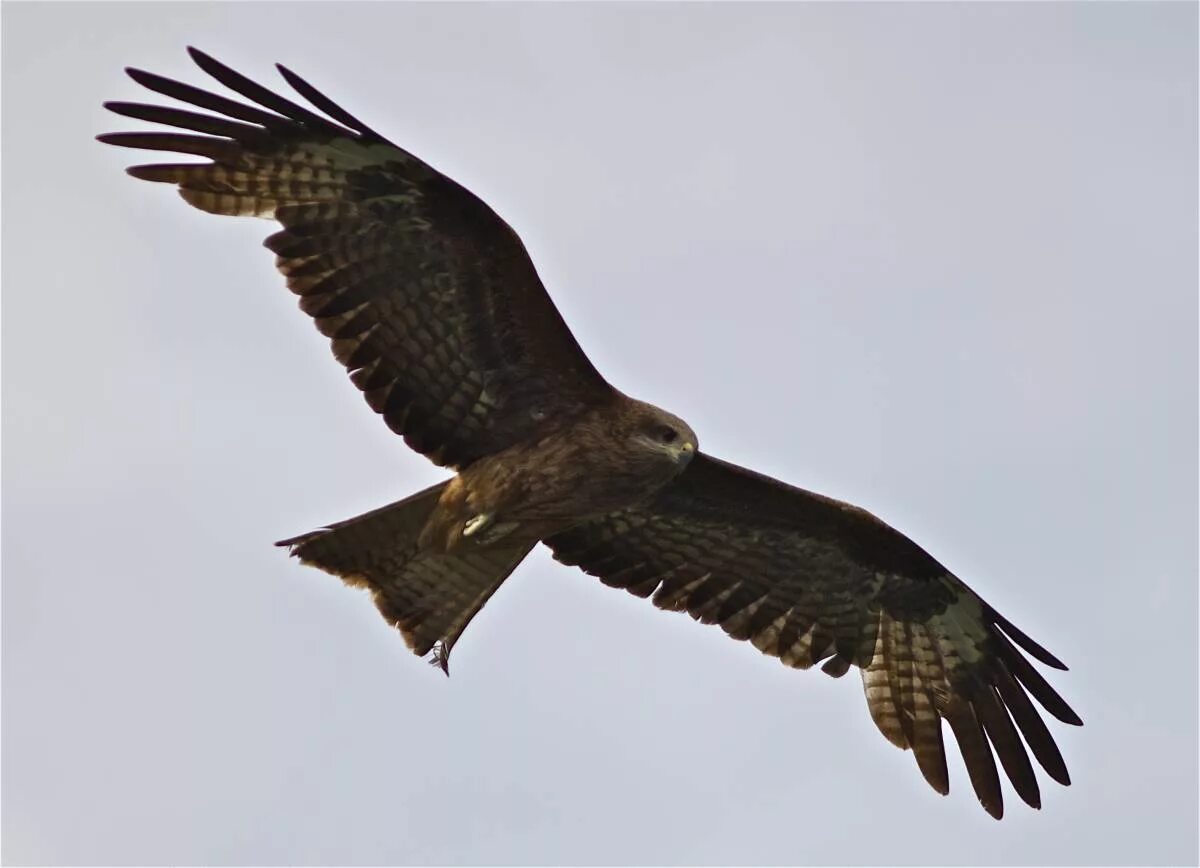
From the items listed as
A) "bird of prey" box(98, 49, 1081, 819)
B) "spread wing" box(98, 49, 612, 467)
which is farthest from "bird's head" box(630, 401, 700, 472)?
"spread wing" box(98, 49, 612, 467)

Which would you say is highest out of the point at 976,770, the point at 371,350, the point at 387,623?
the point at 976,770

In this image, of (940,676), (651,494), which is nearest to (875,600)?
(940,676)

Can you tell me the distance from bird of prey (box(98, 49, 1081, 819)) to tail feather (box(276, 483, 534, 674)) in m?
0.01

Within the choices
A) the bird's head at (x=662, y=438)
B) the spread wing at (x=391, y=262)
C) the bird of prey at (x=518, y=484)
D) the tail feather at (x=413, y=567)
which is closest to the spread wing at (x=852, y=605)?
the bird of prey at (x=518, y=484)

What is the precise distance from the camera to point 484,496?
12797 millimetres

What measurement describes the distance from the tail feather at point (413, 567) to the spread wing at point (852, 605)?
892 mm

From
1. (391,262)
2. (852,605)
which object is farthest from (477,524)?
(852,605)

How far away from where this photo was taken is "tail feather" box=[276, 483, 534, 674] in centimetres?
1282

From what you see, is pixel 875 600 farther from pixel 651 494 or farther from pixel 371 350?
pixel 371 350

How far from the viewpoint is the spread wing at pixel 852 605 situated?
1394 centimetres

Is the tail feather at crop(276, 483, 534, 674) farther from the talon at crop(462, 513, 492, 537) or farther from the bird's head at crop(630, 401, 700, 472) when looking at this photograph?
the bird's head at crop(630, 401, 700, 472)

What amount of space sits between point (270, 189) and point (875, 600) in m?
5.04

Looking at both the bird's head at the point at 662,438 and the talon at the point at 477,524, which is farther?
the talon at the point at 477,524

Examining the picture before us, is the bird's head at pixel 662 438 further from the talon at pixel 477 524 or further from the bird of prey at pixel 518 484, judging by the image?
the talon at pixel 477 524
